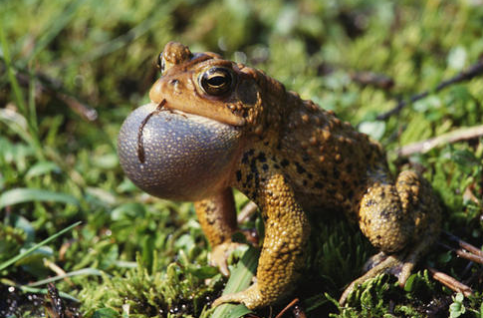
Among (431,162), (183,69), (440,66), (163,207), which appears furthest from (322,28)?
(183,69)

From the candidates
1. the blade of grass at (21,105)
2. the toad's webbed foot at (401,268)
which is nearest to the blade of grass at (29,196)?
the blade of grass at (21,105)

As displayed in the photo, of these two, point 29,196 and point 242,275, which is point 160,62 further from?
point 29,196

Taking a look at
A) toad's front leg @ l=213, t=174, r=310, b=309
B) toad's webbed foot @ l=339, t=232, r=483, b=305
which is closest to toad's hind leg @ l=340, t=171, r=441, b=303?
toad's webbed foot @ l=339, t=232, r=483, b=305

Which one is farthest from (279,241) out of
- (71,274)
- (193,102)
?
(71,274)

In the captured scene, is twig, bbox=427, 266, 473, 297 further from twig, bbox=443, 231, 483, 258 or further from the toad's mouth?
the toad's mouth

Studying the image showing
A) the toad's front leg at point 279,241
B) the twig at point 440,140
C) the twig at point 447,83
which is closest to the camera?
the toad's front leg at point 279,241

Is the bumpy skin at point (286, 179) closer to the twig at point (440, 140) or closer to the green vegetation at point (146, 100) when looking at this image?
the green vegetation at point (146, 100)
